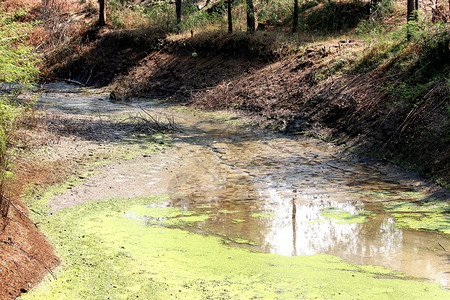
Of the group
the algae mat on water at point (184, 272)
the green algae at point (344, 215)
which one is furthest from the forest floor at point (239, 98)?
the green algae at point (344, 215)

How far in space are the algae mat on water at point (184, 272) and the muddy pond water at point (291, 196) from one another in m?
0.34

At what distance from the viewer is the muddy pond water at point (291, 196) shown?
18.8 ft

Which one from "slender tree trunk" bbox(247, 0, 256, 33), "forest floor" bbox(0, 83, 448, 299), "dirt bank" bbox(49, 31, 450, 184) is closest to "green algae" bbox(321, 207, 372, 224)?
"forest floor" bbox(0, 83, 448, 299)

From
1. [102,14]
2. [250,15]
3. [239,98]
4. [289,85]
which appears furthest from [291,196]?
[102,14]

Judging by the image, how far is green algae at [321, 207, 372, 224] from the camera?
665cm

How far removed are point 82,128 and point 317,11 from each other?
50.1ft

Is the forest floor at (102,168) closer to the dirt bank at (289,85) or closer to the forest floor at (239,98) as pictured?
the forest floor at (239,98)

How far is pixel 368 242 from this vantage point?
5.87 meters

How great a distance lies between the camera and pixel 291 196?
7.85 m

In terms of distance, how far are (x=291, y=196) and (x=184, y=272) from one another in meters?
3.37

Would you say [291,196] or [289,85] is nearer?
[291,196]

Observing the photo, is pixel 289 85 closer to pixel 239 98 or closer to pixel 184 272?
pixel 239 98

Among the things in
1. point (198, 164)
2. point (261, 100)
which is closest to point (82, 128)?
point (198, 164)

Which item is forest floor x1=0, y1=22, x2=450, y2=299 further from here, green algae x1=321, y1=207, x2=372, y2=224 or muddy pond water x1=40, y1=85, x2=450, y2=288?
green algae x1=321, y1=207, x2=372, y2=224
